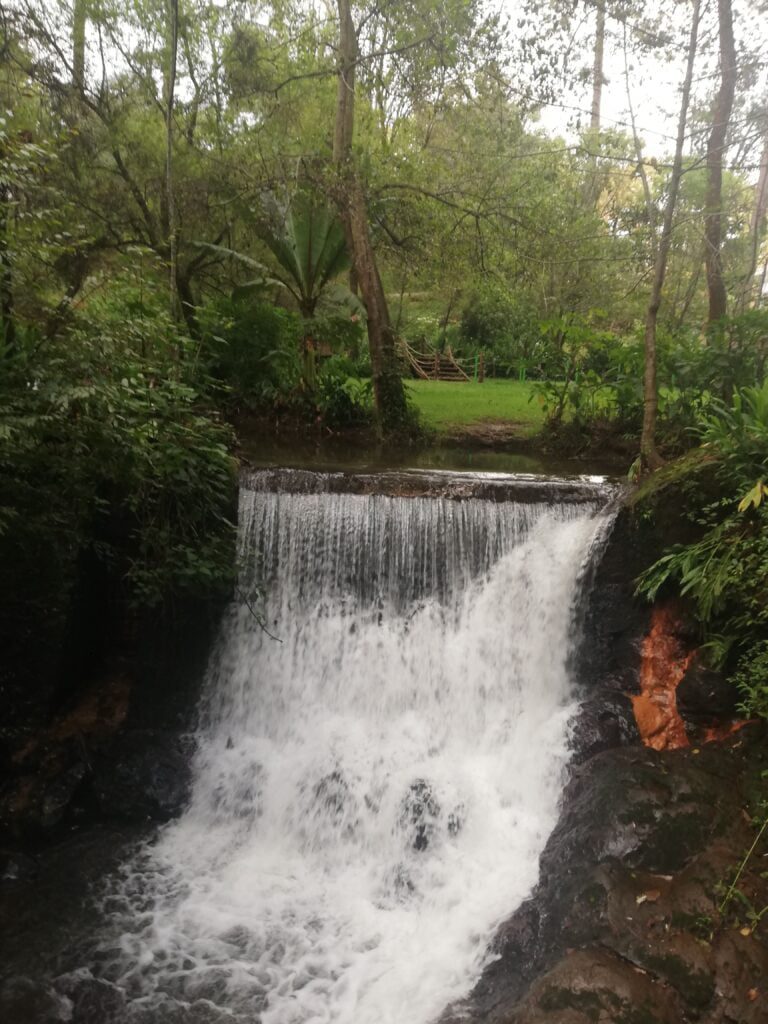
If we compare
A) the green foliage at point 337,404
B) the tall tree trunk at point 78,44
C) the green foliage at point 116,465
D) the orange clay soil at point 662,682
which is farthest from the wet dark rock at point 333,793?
the tall tree trunk at point 78,44

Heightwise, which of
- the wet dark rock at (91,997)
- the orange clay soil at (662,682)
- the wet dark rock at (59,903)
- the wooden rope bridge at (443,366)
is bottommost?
the wet dark rock at (91,997)

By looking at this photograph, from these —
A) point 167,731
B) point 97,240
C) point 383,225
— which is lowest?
point 167,731

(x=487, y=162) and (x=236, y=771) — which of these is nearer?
(x=236, y=771)

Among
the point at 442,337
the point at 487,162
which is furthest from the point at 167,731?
the point at 442,337

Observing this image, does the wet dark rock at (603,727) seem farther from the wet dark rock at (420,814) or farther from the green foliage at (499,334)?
the green foliage at (499,334)

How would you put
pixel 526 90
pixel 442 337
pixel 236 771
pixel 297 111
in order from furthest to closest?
pixel 442 337
pixel 297 111
pixel 526 90
pixel 236 771

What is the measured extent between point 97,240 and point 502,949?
11.8 m

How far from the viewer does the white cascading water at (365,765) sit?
5184 millimetres

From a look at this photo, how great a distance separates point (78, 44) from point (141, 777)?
12268 mm

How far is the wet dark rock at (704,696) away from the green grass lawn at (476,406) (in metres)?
6.91

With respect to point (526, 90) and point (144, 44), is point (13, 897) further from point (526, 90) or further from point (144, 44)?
point (144, 44)

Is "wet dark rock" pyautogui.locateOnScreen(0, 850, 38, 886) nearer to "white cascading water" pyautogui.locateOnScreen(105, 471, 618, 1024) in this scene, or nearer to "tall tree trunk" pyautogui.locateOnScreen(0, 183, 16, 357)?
"white cascading water" pyautogui.locateOnScreen(105, 471, 618, 1024)

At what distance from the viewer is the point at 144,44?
12.0m

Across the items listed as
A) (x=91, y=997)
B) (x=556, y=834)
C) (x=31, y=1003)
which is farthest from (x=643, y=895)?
(x=31, y=1003)
